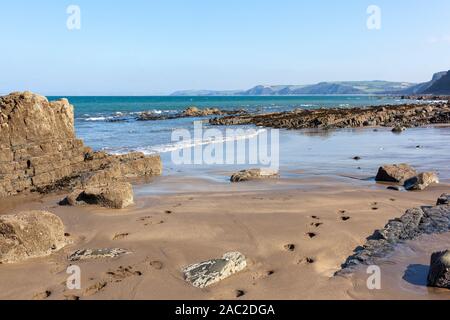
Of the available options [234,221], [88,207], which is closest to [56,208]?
[88,207]

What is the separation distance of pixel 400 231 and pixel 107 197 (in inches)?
216

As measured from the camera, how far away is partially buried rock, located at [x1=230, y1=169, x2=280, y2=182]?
11.6 m

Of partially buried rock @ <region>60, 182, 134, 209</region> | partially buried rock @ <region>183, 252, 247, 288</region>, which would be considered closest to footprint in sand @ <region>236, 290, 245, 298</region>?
partially buried rock @ <region>183, 252, 247, 288</region>

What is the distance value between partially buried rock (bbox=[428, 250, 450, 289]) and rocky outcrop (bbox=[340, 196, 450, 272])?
0.80m

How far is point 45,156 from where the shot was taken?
12055 mm

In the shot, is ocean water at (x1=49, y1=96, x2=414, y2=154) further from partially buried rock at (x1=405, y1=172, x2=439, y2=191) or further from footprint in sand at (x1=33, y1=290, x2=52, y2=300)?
footprint in sand at (x1=33, y1=290, x2=52, y2=300)

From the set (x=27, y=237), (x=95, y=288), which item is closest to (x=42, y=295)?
(x=95, y=288)

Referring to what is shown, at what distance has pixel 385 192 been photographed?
948cm

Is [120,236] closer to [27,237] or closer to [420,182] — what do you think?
[27,237]

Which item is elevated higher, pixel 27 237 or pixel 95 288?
pixel 27 237

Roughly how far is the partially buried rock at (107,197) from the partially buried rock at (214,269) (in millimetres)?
3705
